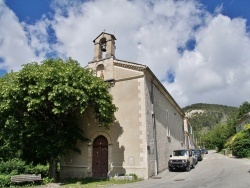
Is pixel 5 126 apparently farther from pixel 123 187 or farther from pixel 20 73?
pixel 123 187

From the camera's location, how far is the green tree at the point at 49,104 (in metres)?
14.7

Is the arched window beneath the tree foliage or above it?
beneath

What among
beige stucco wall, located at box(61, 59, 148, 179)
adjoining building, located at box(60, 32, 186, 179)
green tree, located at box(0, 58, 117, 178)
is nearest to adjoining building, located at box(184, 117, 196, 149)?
adjoining building, located at box(60, 32, 186, 179)

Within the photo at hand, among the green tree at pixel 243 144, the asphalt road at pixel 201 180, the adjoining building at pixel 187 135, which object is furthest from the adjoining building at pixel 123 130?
the adjoining building at pixel 187 135

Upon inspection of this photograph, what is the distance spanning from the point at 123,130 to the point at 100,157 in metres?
2.75

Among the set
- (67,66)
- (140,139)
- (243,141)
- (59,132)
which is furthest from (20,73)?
(243,141)

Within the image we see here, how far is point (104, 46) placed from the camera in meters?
20.7

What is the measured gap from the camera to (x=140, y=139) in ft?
55.3

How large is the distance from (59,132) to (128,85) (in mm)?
5924

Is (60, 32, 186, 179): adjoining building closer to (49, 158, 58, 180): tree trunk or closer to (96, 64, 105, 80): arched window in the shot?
(96, 64, 105, 80): arched window

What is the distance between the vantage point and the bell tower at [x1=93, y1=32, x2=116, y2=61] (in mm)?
Answer: 19812

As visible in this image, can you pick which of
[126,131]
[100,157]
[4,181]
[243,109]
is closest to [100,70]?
[126,131]

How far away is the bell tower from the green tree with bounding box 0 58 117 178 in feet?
10.4

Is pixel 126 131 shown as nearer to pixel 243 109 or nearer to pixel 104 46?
pixel 104 46
